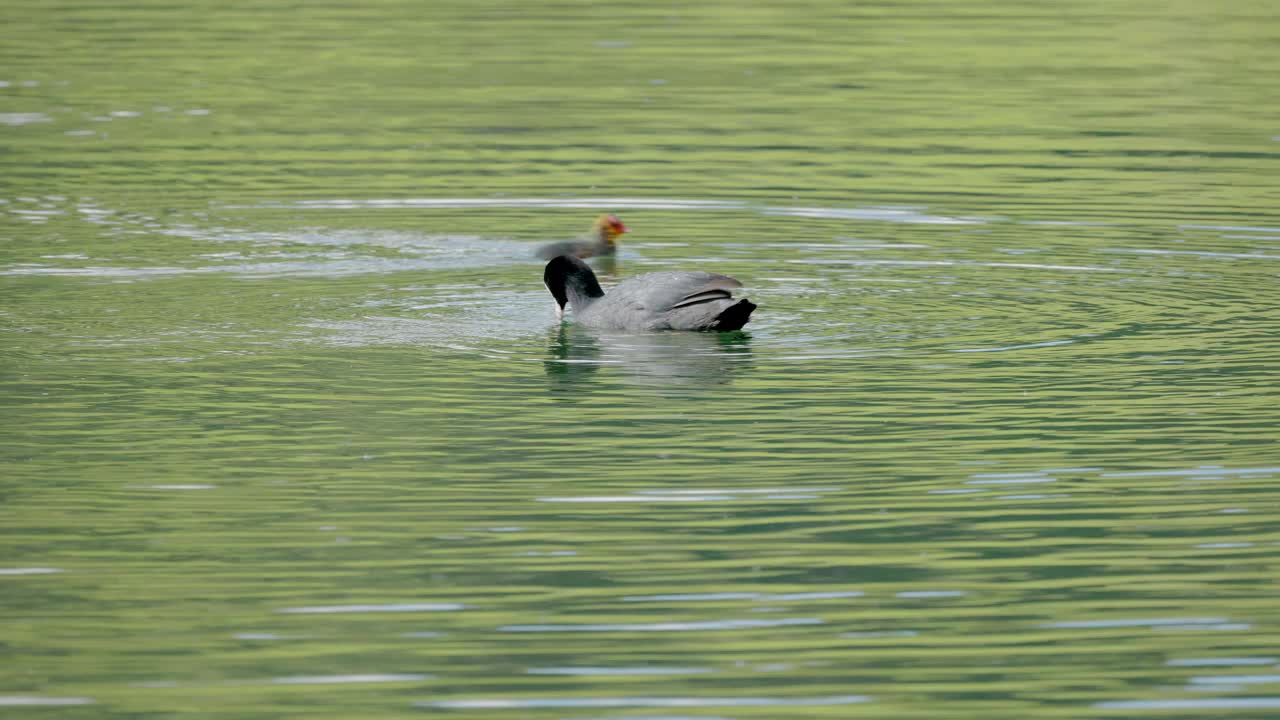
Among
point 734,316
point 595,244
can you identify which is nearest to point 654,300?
point 734,316

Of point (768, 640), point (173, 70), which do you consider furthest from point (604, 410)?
point (173, 70)

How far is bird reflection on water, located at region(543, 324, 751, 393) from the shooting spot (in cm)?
1299

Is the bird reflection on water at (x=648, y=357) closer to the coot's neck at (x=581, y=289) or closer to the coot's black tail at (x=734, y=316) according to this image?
the coot's black tail at (x=734, y=316)

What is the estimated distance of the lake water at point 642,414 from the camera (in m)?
8.27

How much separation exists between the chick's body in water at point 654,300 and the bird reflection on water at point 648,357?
10 cm

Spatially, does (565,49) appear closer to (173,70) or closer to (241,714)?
A: (173,70)

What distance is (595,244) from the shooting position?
17.6 metres

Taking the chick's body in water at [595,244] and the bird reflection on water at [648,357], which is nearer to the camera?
the bird reflection on water at [648,357]

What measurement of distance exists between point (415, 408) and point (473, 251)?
17.9 feet

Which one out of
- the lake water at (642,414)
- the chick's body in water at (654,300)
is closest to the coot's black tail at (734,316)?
the chick's body in water at (654,300)

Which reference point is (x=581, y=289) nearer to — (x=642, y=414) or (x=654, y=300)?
(x=654, y=300)

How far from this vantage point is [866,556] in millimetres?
9469

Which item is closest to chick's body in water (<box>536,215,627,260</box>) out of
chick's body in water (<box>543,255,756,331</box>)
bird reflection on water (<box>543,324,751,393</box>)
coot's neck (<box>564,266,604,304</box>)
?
coot's neck (<box>564,266,604,304</box>)

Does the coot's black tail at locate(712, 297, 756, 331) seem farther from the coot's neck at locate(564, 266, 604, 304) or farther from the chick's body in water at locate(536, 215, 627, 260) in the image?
the chick's body in water at locate(536, 215, 627, 260)
